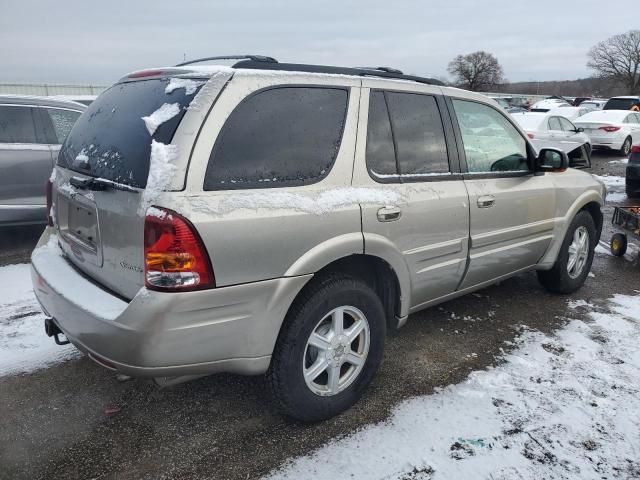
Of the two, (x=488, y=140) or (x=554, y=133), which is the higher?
(x=488, y=140)

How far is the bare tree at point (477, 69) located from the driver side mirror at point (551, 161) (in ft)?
304

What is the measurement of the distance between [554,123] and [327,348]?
1280 cm

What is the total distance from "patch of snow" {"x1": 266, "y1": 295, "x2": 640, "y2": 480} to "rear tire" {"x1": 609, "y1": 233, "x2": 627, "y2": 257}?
268 centimetres

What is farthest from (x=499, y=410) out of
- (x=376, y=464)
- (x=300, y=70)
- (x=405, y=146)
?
(x=300, y=70)

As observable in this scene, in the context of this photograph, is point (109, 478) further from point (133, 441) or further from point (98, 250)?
point (98, 250)

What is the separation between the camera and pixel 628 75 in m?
76.0

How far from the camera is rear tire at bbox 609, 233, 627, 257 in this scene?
5.88 m

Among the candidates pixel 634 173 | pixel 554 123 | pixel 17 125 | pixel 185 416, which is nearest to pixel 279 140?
pixel 185 416

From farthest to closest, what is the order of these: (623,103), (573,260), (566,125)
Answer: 1. (623,103)
2. (566,125)
3. (573,260)

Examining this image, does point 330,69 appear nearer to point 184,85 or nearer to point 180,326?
point 184,85

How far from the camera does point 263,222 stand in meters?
2.31

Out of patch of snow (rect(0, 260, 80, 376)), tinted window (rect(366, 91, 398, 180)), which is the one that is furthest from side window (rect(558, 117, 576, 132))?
patch of snow (rect(0, 260, 80, 376))

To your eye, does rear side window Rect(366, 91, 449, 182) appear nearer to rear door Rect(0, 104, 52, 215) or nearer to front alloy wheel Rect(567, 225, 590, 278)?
front alloy wheel Rect(567, 225, 590, 278)

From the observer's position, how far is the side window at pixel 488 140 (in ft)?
11.6
